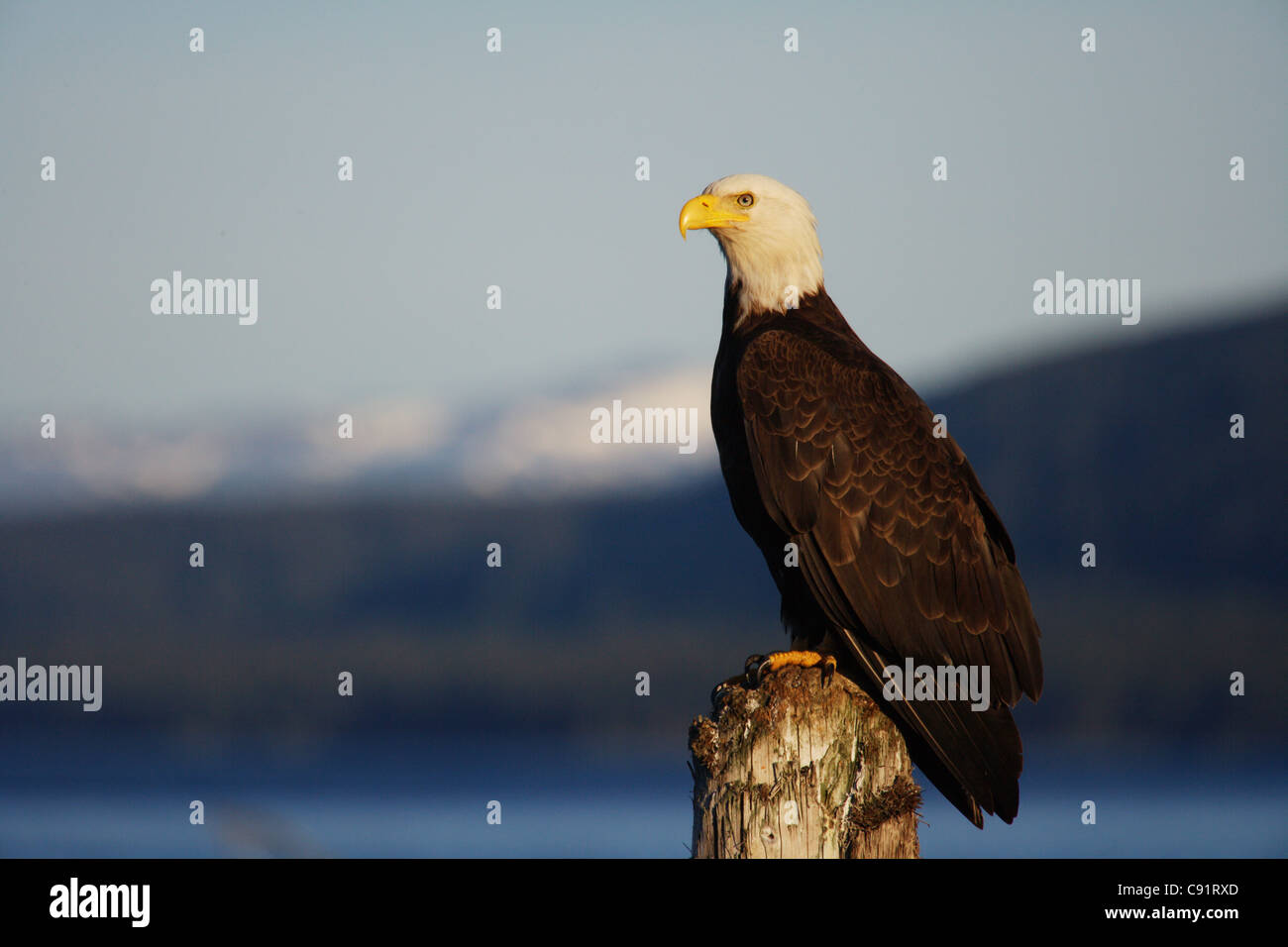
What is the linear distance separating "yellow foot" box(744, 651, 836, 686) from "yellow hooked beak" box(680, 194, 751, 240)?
2.31 metres

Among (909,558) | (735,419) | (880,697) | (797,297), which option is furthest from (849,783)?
(797,297)

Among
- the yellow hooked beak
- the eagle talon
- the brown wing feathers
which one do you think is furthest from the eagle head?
the eagle talon

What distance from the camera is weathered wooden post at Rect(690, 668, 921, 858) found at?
12.8 ft

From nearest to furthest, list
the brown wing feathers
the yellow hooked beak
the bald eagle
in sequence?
the bald eagle
the brown wing feathers
the yellow hooked beak

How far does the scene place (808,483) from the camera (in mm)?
5109

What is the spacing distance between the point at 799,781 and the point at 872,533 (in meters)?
1.47

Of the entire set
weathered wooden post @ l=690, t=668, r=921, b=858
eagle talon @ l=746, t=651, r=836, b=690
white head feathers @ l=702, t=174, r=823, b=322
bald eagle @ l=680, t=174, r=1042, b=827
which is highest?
white head feathers @ l=702, t=174, r=823, b=322

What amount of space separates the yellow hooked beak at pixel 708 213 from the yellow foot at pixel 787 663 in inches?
90.8

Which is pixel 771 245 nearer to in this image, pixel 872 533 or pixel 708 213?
pixel 708 213

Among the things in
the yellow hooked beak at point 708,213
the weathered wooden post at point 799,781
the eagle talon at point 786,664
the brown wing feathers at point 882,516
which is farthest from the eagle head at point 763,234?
the weathered wooden post at point 799,781

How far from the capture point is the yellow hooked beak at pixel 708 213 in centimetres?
598

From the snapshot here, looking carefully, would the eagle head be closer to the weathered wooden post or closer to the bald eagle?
the bald eagle

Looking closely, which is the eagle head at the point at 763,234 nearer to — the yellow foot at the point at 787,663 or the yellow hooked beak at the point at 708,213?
the yellow hooked beak at the point at 708,213

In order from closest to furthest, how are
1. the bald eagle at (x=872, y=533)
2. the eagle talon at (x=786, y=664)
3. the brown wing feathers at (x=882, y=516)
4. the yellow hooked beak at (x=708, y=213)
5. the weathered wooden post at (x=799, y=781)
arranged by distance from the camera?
the weathered wooden post at (x=799, y=781) → the eagle talon at (x=786, y=664) → the bald eagle at (x=872, y=533) → the brown wing feathers at (x=882, y=516) → the yellow hooked beak at (x=708, y=213)
